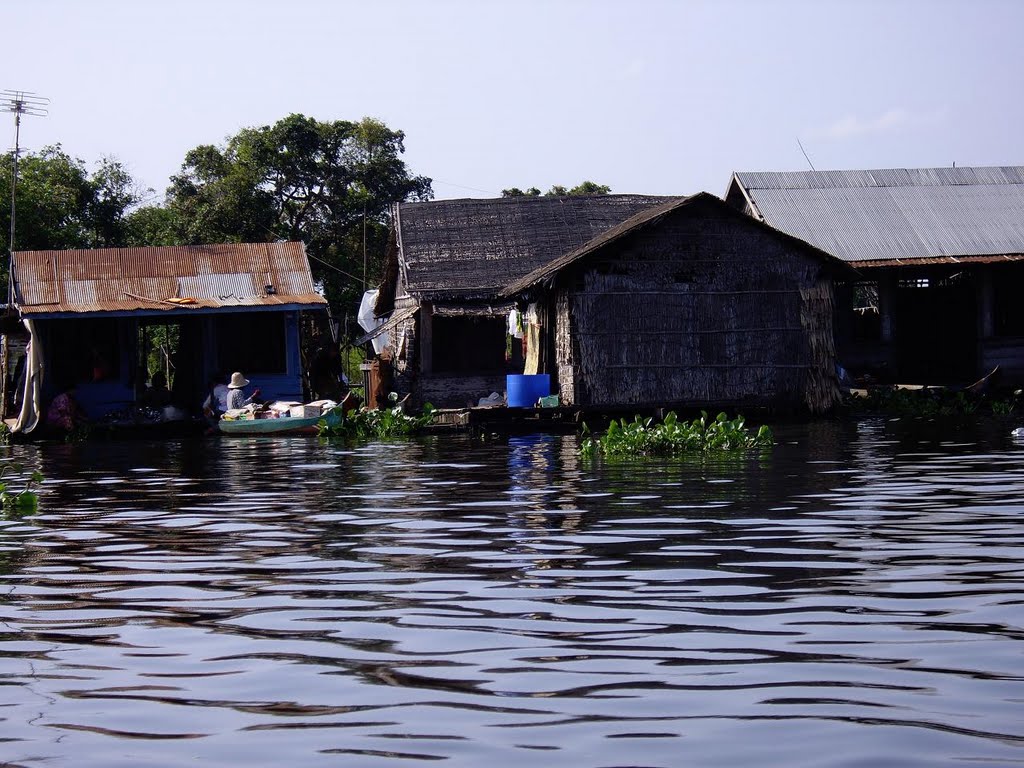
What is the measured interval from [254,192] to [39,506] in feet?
84.8

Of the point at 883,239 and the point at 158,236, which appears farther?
the point at 158,236

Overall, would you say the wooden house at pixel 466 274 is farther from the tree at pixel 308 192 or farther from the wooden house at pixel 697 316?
the tree at pixel 308 192

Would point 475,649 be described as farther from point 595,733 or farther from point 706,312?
point 706,312

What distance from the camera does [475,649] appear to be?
17.5 ft

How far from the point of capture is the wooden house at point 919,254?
2503cm

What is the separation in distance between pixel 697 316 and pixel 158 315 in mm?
9114

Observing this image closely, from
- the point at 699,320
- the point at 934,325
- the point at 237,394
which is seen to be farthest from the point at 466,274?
the point at 934,325

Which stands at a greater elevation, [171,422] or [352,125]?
[352,125]

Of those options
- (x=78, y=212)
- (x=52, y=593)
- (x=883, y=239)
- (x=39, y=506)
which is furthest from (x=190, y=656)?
(x=78, y=212)

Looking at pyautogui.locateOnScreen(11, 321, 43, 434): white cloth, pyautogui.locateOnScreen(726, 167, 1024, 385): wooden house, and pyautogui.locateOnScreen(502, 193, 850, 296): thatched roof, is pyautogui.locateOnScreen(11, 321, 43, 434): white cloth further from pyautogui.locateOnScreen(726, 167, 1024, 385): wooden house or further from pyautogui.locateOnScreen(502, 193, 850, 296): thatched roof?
pyautogui.locateOnScreen(726, 167, 1024, 385): wooden house

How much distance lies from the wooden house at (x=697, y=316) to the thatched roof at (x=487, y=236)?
3.98 metres

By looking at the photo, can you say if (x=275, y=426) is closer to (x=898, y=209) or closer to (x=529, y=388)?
(x=529, y=388)

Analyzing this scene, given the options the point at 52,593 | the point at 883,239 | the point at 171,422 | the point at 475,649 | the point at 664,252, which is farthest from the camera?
the point at 883,239

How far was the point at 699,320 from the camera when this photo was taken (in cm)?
2192
